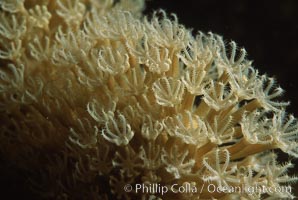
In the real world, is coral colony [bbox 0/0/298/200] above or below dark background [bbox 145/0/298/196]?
below

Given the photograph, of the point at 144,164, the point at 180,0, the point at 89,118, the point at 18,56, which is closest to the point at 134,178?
the point at 144,164

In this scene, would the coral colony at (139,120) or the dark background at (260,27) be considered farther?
the dark background at (260,27)

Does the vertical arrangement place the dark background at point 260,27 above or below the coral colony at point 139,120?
above

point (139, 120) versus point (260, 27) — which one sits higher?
point (260, 27)

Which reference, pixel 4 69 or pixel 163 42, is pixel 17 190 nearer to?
pixel 4 69

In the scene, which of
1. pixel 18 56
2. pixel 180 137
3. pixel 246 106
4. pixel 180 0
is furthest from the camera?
pixel 180 0
